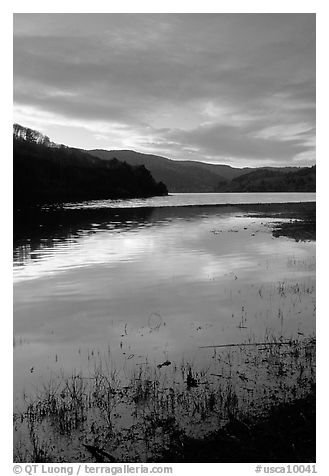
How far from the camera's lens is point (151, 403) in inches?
189

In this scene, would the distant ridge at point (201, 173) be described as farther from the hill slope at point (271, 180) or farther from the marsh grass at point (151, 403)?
the marsh grass at point (151, 403)

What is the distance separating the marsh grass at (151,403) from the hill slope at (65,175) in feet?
11.9

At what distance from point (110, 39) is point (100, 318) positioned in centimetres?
545

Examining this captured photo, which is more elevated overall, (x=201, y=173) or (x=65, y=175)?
(x=201, y=173)

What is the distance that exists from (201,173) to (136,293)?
3.83m

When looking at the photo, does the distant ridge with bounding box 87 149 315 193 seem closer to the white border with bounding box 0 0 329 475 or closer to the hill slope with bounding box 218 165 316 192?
the hill slope with bounding box 218 165 316 192

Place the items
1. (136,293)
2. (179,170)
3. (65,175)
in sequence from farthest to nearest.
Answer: (179,170) < (65,175) < (136,293)

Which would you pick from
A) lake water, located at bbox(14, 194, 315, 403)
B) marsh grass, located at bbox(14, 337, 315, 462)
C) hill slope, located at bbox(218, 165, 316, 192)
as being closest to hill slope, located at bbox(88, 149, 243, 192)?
hill slope, located at bbox(218, 165, 316, 192)

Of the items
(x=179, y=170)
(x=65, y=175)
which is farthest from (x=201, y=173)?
(x=65, y=175)

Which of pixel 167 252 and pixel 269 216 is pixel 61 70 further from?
pixel 269 216

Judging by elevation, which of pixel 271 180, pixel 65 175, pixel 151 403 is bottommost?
pixel 151 403

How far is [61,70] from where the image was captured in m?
7.20

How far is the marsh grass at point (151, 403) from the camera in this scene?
4.34 m
